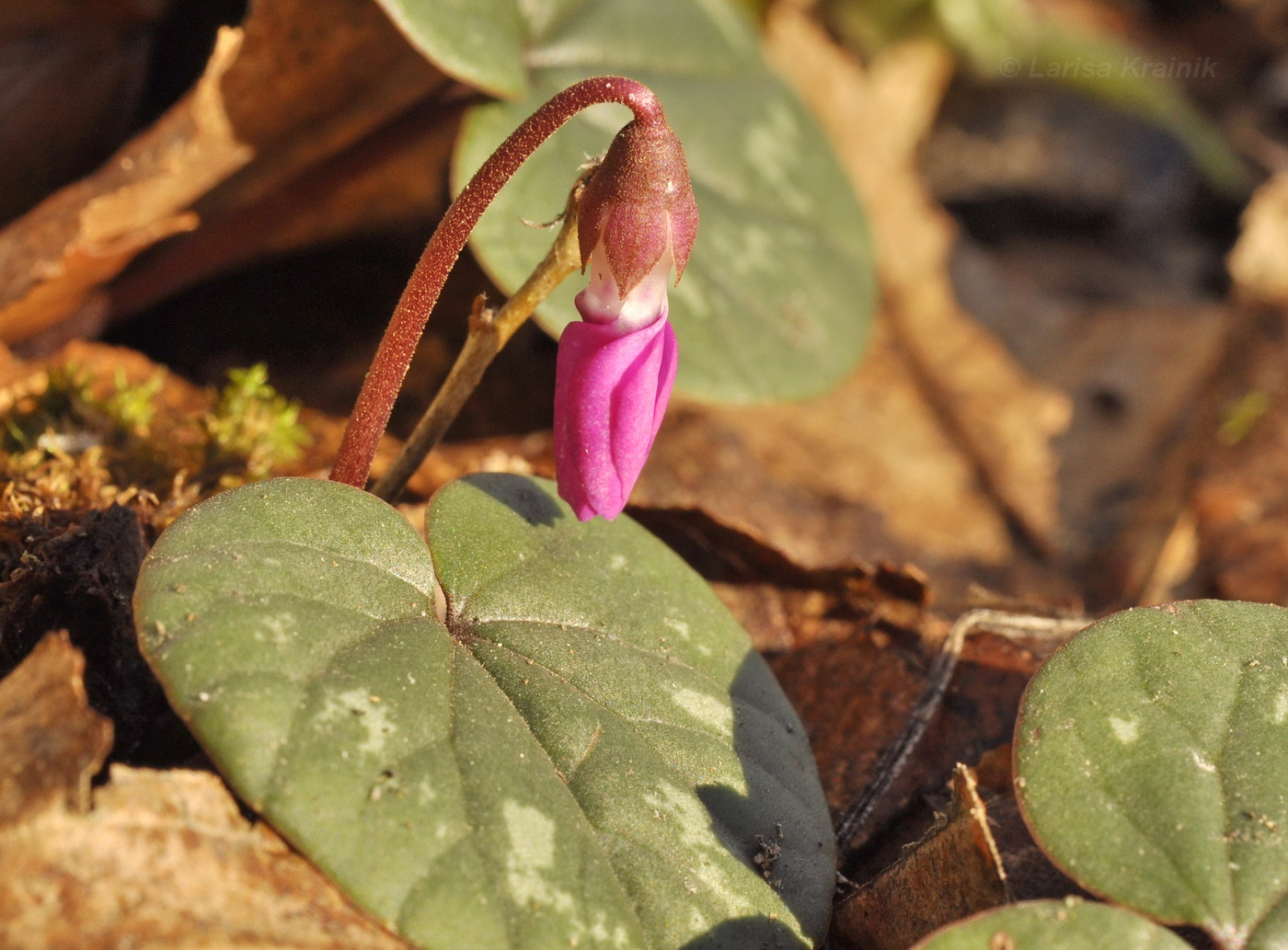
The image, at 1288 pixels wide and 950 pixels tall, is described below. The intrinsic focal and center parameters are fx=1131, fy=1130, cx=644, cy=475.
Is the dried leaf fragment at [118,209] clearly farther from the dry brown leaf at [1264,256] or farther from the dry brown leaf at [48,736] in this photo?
the dry brown leaf at [1264,256]

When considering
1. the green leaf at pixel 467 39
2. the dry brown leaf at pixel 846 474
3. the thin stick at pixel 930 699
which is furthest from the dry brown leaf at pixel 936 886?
the green leaf at pixel 467 39

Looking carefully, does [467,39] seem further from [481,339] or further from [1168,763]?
[1168,763]

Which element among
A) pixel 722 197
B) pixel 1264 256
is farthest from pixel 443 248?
pixel 1264 256

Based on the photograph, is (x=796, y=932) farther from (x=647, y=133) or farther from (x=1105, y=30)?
(x=1105, y=30)

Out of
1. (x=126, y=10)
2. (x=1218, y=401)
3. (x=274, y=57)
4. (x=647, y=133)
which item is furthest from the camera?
(x=1218, y=401)

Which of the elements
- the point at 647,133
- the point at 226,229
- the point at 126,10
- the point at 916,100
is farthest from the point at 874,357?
the point at 647,133
